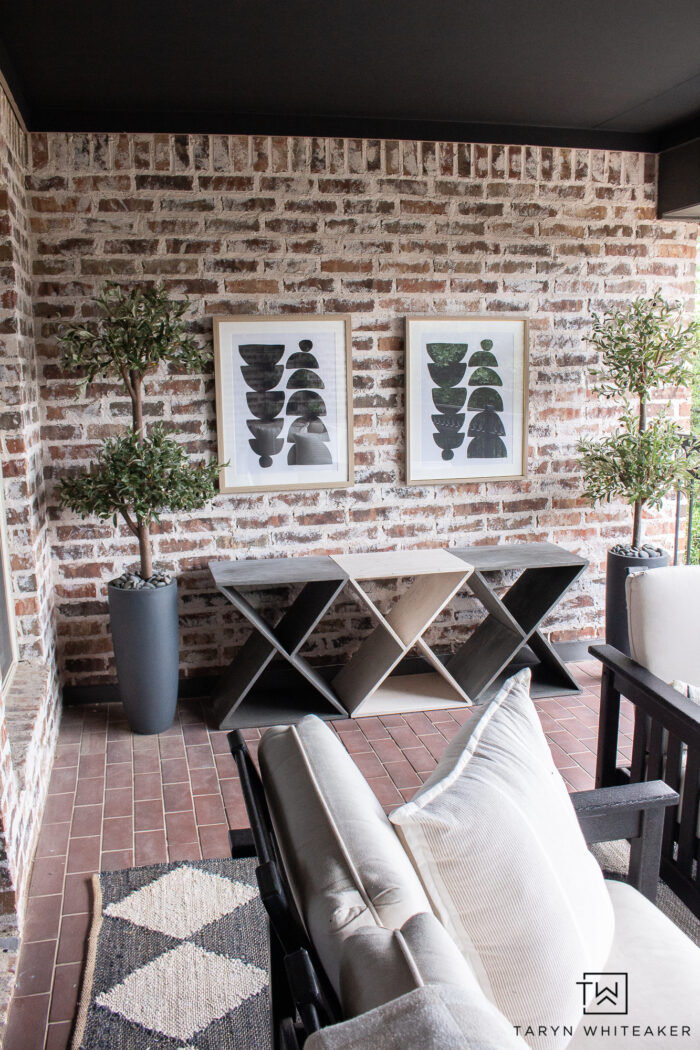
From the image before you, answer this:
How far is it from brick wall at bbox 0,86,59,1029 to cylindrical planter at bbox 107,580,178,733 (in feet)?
1.00

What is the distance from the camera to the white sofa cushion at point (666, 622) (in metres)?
2.45

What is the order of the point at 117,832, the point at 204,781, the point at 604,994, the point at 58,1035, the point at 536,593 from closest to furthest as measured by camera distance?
the point at 604,994
the point at 58,1035
the point at 117,832
the point at 204,781
the point at 536,593

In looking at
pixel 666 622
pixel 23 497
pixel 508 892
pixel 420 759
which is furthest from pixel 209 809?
pixel 508 892

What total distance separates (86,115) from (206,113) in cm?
51

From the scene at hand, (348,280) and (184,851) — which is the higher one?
(348,280)

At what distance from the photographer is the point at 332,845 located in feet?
3.90

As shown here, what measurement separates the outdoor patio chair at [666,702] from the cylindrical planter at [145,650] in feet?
6.05

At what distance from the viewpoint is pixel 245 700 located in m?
3.94

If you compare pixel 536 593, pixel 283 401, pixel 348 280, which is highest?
pixel 348 280

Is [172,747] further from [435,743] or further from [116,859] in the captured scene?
[435,743]

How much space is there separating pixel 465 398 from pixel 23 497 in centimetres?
213

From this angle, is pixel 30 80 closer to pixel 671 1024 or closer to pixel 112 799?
pixel 112 799

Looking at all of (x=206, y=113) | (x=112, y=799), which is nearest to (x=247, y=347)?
(x=206, y=113)

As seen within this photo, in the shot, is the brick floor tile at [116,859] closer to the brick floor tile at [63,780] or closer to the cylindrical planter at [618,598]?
the brick floor tile at [63,780]
